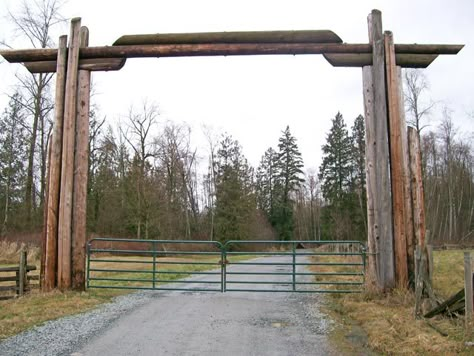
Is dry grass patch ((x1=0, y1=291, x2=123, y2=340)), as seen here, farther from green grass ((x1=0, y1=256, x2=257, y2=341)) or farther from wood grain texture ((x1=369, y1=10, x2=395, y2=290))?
wood grain texture ((x1=369, y1=10, x2=395, y2=290))

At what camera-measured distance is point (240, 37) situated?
30.1ft

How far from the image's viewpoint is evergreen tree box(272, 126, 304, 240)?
5856 cm

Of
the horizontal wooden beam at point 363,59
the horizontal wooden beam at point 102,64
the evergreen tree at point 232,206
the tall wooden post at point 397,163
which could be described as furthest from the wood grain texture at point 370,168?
the evergreen tree at point 232,206

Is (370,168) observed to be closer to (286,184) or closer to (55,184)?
(55,184)

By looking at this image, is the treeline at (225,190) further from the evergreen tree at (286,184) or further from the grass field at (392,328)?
the grass field at (392,328)


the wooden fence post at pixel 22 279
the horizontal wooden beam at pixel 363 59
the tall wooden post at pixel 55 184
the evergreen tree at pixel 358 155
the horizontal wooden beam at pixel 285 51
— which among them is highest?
the evergreen tree at pixel 358 155

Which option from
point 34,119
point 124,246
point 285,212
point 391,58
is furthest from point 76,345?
point 285,212

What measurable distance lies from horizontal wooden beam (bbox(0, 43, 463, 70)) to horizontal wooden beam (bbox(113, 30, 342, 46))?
86mm

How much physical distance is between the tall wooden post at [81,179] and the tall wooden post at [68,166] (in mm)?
94

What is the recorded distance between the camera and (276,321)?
710 centimetres

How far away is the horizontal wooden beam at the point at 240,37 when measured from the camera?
29.8ft

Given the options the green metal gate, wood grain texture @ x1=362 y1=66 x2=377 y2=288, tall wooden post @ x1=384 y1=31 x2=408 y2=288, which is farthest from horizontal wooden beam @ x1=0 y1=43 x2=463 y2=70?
the green metal gate

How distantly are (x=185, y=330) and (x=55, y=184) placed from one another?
474 cm

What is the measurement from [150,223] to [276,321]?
82.5ft
